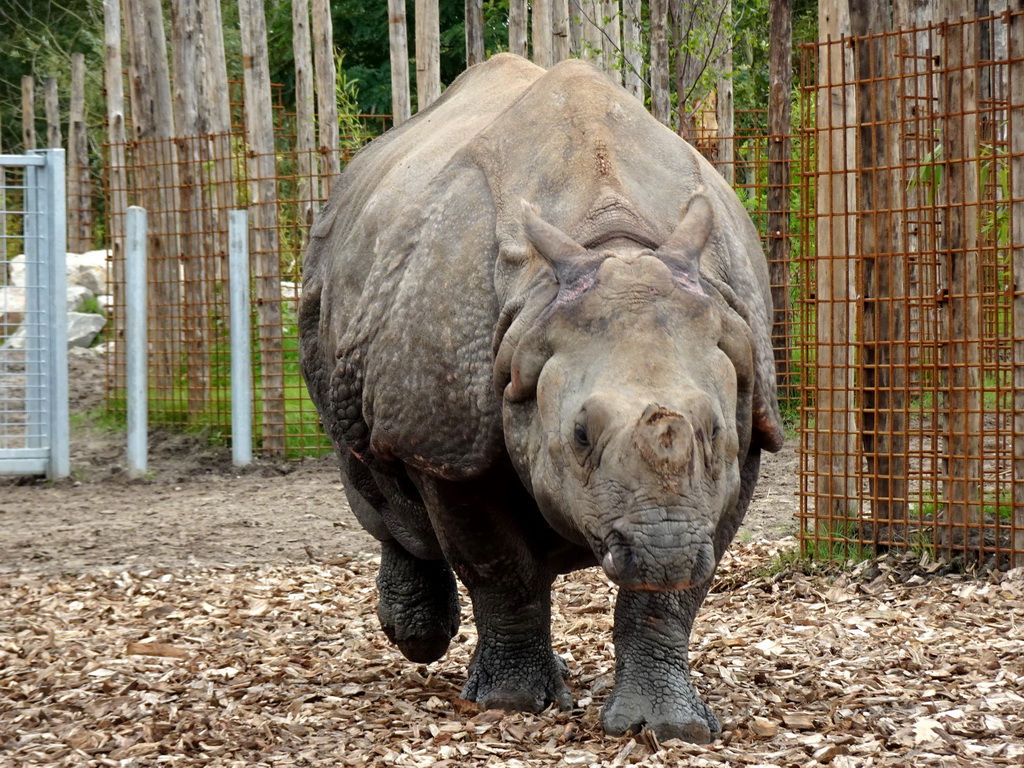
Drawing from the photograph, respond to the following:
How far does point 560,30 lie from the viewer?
12977 mm

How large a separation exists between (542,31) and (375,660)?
7246 millimetres

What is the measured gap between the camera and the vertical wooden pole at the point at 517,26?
11758 millimetres

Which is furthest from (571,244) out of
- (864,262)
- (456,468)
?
(864,262)

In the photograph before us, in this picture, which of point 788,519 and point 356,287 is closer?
point 356,287

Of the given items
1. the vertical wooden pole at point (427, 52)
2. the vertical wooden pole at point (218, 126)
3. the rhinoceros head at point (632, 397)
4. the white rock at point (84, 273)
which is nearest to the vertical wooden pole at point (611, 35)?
the vertical wooden pole at point (427, 52)

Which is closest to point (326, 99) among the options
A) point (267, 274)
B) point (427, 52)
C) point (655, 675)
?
point (427, 52)

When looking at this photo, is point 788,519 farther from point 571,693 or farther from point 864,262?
point 571,693

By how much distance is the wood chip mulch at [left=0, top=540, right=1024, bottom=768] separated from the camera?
4.48 meters

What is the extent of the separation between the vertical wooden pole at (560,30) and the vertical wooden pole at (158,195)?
3366 millimetres

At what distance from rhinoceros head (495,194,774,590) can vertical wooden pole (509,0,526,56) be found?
779 cm

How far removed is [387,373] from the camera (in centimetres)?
455

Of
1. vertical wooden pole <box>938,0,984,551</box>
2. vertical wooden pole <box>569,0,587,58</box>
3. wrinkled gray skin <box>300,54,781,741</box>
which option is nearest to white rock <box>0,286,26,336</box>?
vertical wooden pole <box>569,0,587,58</box>

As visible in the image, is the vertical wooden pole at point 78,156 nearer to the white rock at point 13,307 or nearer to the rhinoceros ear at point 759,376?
the white rock at point 13,307

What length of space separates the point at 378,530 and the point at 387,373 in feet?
4.84
